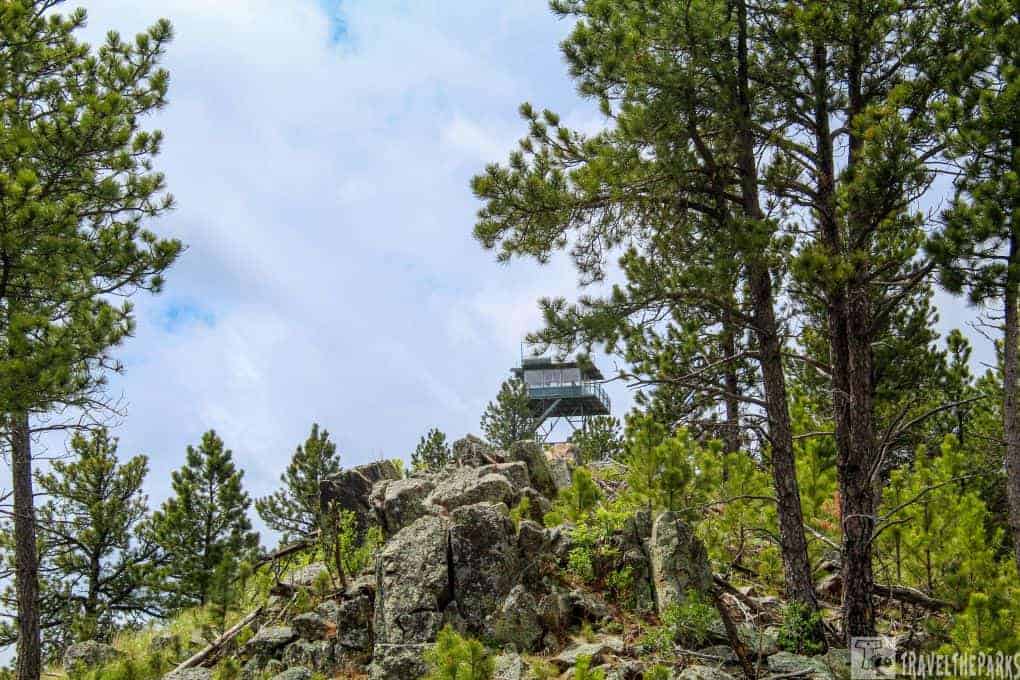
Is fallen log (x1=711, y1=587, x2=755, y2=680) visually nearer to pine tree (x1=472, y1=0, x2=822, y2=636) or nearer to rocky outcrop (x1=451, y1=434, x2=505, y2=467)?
pine tree (x1=472, y1=0, x2=822, y2=636)

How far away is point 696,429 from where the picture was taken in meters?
15.9

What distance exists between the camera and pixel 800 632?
8664 millimetres

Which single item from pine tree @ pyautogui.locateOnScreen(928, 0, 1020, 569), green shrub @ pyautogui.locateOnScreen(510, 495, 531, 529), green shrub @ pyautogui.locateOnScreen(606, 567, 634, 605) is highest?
pine tree @ pyautogui.locateOnScreen(928, 0, 1020, 569)

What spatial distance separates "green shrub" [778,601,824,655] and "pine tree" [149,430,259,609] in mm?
14871

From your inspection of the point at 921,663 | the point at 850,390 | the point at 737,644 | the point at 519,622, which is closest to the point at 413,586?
the point at 519,622

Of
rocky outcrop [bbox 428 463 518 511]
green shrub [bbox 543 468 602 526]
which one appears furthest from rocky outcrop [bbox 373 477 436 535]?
green shrub [bbox 543 468 602 526]

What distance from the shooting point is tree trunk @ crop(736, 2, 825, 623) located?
9.16m

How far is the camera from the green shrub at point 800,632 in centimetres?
857

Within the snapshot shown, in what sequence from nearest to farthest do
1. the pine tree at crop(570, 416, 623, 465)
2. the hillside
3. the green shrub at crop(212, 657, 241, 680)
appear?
the hillside
the green shrub at crop(212, 657, 241, 680)
the pine tree at crop(570, 416, 623, 465)

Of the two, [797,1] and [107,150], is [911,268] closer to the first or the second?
[797,1]

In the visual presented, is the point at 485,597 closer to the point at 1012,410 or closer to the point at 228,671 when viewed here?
the point at 228,671

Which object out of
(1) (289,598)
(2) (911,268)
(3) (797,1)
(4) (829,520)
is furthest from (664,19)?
(1) (289,598)


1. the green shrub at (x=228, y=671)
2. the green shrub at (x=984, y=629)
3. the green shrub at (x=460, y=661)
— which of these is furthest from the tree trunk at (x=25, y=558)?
the green shrub at (x=984, y=629)

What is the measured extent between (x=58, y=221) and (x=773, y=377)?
976 centimetres
